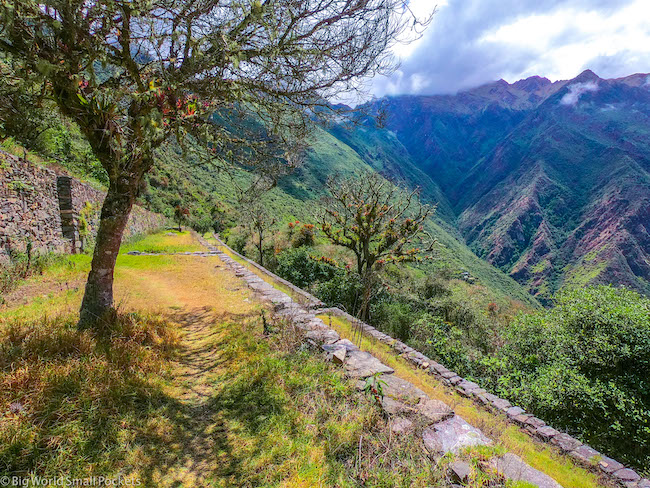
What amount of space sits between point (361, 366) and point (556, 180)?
147 meters

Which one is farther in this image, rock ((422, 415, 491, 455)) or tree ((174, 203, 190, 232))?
tree ((174, 203, 190, 232))

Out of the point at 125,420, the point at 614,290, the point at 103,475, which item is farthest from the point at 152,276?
the point at 614,290

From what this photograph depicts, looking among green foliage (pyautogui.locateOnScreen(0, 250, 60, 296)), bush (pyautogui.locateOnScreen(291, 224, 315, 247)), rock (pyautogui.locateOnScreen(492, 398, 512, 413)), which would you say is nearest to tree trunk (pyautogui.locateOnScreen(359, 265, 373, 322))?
rock (pyautogui.locateOnScreen(492, 398, 512, 413))

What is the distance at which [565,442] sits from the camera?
579 centimetres

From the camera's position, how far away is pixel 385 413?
3.16 metres

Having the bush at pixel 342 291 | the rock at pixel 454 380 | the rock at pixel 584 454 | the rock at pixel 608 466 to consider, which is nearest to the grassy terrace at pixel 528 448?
the rock at pixel 584 454

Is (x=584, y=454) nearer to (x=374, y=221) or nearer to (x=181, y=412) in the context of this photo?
(x=181, y=412)

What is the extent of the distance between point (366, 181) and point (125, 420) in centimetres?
1386

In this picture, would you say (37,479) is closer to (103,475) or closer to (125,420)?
(103,475)

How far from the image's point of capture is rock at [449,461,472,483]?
2.33 meters

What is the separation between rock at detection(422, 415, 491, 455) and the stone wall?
8.93 meters

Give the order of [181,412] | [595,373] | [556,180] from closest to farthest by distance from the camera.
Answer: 1. [181,412]
2. [595,373]
3. [556,180]

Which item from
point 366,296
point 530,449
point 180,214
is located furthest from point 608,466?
point 180,214

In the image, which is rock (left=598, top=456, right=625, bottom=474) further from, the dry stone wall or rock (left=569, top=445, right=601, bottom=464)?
rock (left=569, top=445, right=601, bottom=464)
